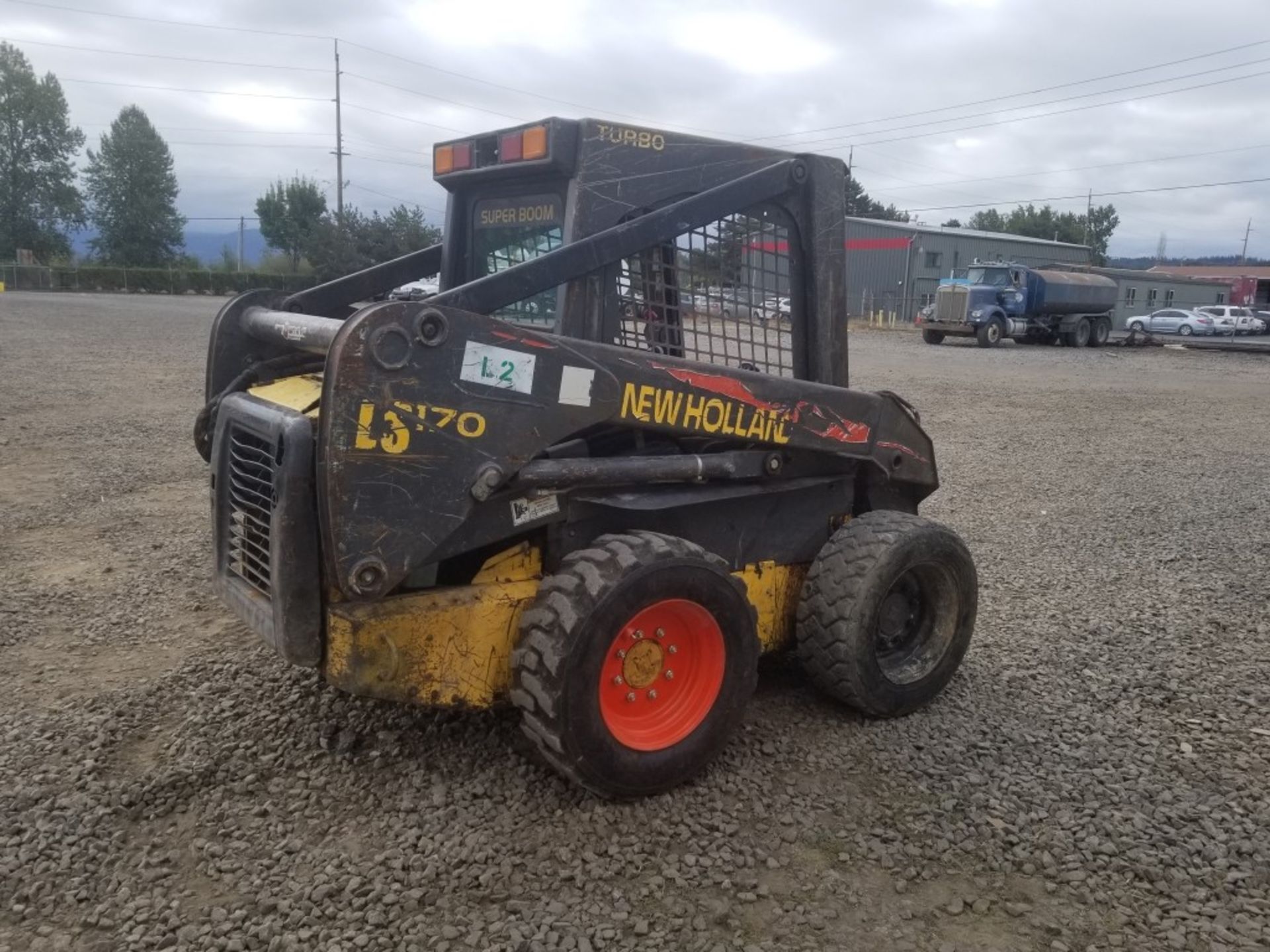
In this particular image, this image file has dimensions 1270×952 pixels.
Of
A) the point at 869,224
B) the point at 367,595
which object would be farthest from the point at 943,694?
the point at 869,224

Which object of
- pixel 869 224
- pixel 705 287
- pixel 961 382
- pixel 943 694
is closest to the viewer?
pixel 705 287

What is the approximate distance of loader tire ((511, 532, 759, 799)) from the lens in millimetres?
3072

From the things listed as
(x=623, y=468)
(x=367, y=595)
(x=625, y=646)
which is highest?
(x=623, y=468)

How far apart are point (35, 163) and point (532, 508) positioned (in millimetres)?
75874

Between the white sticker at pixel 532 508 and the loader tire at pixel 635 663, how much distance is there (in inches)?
7.0

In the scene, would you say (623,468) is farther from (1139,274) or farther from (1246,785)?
(1139,274)

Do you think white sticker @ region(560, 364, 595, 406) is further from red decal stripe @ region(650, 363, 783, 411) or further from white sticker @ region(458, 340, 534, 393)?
red decal stripe @ region(650, 363, 783, 411)

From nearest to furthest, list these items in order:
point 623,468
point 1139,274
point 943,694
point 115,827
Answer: point 115,827 < point 623,468 < point 943,694 < point 1139,274

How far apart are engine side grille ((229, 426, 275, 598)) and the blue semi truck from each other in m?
28.5

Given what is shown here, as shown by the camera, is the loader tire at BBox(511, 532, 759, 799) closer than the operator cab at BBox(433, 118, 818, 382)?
Yes

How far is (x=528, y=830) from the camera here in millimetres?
3158

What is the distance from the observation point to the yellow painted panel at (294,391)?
3.32m

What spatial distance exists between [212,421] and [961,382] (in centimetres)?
1599

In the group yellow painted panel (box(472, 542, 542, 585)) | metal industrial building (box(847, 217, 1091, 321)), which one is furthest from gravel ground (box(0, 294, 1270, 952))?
metal industrial building (box(847, 217, 1091, 321))
